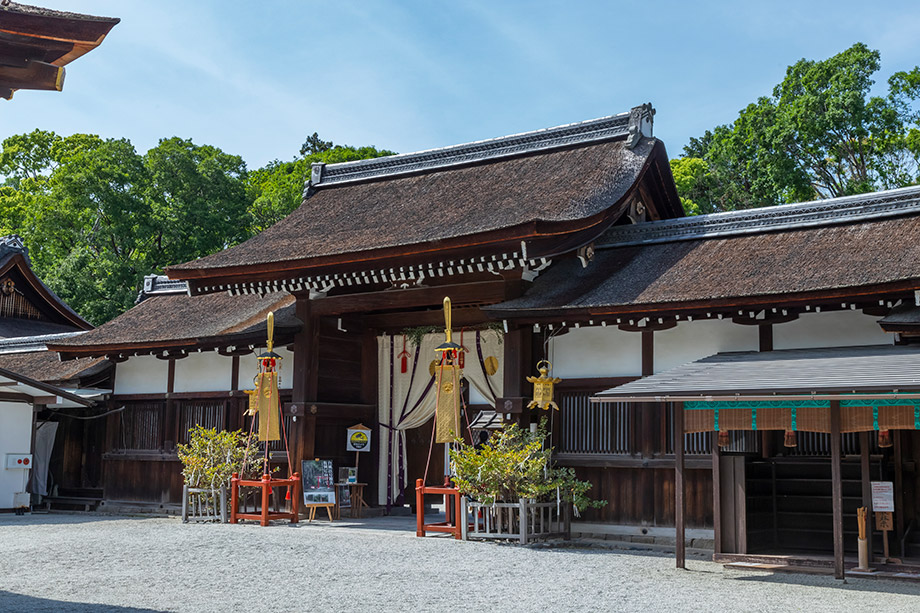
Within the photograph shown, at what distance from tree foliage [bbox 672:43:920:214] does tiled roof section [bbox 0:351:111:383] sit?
19.7 metres

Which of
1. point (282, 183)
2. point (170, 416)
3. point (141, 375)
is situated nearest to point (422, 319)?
point (170, 416)

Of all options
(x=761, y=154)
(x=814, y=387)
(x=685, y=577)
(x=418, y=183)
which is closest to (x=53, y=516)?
(x=418, y=183)

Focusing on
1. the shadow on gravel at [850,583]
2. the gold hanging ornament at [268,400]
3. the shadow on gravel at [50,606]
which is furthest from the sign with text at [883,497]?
the gold hanging ornament at [268,400]

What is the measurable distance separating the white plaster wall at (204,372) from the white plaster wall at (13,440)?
2.83m

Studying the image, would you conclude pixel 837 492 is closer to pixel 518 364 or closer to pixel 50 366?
pixel 518 364

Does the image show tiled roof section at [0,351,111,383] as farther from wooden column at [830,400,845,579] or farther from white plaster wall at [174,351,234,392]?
wooden column at [830,400,845,579]

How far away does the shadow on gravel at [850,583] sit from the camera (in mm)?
8742

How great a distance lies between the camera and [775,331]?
12039 mm

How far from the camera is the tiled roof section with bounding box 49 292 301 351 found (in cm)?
1630

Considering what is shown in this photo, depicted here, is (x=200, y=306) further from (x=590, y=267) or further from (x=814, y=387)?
(x=814, y=387)

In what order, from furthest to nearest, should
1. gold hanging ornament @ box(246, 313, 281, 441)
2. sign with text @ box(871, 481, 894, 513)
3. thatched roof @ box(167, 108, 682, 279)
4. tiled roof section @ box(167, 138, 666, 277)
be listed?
gold hanging ornament @ box(246, 313, 281, 441) → tiled roof section @ box(167, 138, 666, 277) → thatched roof @ box(167, 108, 682, 279) → sign with text @ box(871, 481, 894, 513)

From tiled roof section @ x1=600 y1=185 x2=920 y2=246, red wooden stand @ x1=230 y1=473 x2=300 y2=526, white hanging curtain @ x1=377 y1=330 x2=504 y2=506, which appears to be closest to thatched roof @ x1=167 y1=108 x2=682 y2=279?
tiled roof section @ x1=600 y1=185 x2=920 y2=246

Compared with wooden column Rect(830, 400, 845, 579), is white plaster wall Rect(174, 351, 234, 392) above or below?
above

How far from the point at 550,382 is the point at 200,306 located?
8544mm
